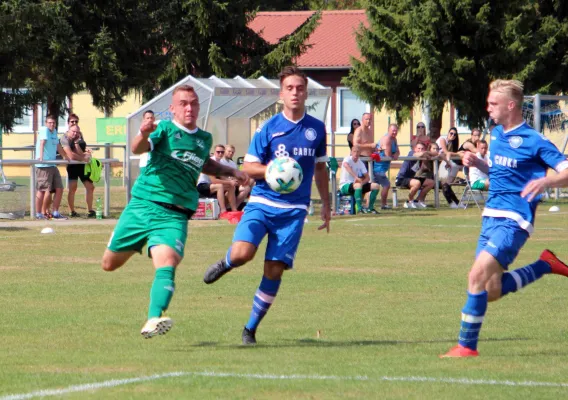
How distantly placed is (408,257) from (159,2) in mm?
17237

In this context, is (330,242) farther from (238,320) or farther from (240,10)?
(240,10)

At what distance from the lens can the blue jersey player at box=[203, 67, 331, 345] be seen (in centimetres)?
885

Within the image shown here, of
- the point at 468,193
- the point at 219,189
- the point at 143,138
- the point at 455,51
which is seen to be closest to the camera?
the point at 143,138

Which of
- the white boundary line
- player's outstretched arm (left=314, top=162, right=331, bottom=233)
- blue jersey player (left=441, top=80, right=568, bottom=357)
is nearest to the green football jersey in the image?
player's outstretched arm (left=314, top=162, right=331, bottom=233)

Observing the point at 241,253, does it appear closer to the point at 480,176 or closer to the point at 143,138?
the point at 143,138

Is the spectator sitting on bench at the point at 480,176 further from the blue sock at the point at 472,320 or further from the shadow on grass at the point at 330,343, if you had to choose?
the blue sock at the point at 472,320

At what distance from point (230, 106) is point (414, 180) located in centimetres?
490

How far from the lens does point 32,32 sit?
28.0 metres

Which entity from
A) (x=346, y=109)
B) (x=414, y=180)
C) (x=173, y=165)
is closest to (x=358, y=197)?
(x=414, y=180)

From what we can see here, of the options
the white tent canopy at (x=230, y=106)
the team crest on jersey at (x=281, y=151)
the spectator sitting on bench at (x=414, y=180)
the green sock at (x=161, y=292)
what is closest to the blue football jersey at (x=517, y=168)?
the team crest on jersey at (x=281, y=151)

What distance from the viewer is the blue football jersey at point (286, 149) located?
894 cm

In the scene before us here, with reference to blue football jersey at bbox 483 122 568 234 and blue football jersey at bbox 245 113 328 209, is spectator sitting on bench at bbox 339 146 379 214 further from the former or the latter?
blue football jersey at bbox 483 122 568 234

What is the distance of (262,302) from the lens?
8.87 metres

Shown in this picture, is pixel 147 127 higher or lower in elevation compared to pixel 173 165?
higher
